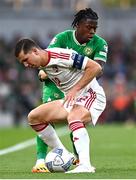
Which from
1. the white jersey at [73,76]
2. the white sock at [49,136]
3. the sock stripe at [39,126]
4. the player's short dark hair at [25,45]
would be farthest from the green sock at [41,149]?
the player's short dark hair at [25,45]

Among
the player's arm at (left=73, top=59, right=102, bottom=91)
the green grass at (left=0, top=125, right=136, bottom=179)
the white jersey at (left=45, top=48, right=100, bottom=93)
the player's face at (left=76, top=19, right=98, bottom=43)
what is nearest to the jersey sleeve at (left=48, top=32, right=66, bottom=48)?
the player's face at (left=76, top=19, right=98, bottom=43)

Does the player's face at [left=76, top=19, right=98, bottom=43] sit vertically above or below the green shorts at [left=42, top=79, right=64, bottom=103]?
above

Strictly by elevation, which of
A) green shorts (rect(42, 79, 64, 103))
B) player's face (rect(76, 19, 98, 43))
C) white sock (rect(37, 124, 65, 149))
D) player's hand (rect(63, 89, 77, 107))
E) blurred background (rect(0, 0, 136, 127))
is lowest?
blurred background (rect(0, 0, 136, 127))

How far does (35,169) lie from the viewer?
42.3 feet

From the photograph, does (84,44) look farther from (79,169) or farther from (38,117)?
(79,169)

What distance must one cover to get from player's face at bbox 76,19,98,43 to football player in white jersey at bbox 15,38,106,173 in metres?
0.70

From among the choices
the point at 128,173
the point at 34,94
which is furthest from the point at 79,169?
the point at 34,94

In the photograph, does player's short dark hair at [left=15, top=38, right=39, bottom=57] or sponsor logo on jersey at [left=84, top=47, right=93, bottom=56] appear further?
sponsor logo on jersey at [left=84, top=47, right=93, bottom=56]

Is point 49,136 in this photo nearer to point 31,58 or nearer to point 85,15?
point 31,58

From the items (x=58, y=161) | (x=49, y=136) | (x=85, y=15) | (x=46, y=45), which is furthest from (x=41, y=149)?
(x=46, y=45)

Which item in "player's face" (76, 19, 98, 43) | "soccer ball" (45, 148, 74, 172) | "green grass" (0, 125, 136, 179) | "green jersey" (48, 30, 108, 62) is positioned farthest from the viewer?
"green jersey" (48, 30, 108, 62)

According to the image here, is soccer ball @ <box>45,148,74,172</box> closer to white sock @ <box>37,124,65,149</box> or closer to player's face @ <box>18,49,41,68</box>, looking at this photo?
white sock @ <box>37,124,65,149</box>

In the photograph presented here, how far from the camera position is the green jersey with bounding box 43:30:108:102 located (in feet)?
44.9

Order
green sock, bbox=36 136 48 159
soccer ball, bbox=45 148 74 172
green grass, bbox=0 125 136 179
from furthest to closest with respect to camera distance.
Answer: green sock, bbox=36 136 48 159
soccer ball, bbox=45 148 74 172
green grass, bbox=0 125 136 179
